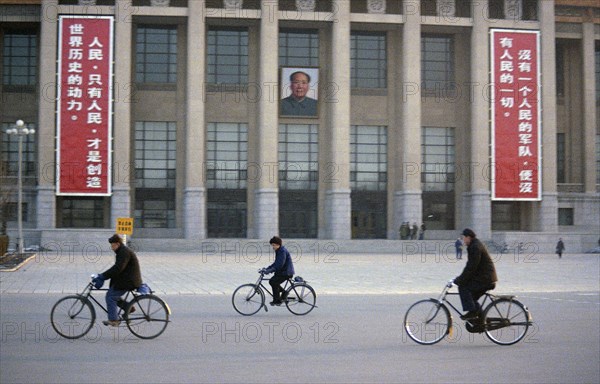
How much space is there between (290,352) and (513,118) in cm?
4674

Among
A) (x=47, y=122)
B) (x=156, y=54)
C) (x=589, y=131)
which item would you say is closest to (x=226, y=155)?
(x=156, y=54)

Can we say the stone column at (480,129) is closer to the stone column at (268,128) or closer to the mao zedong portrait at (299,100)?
→ the mao zedong portrait at (299,100)

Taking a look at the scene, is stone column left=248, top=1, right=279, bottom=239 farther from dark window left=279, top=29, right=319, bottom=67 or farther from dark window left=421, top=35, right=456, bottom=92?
dark window left=421, top=35, right=456, bottom=92

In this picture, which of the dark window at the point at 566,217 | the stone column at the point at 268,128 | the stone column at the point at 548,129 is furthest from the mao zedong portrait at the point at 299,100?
the dark window at the point at 566,217

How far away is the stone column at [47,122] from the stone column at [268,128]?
559 inches

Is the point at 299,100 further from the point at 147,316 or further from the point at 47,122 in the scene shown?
the point at 147,316

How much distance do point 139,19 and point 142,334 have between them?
4494 centimetres

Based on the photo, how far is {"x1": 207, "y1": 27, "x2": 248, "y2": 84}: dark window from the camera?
55.2 metres

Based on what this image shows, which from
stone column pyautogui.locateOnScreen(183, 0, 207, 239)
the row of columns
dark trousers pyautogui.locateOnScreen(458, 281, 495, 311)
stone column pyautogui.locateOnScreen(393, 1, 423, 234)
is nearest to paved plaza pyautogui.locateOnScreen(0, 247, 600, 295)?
dark trousers pyautogui.locateOnScreen(458, 281, 495, 311)

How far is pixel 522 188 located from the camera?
5406 cm

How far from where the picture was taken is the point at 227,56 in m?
55.4

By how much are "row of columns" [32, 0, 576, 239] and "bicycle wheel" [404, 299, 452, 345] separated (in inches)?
1607

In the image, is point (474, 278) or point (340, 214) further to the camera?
point (340, 214)

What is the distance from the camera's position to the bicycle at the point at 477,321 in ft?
37.6
